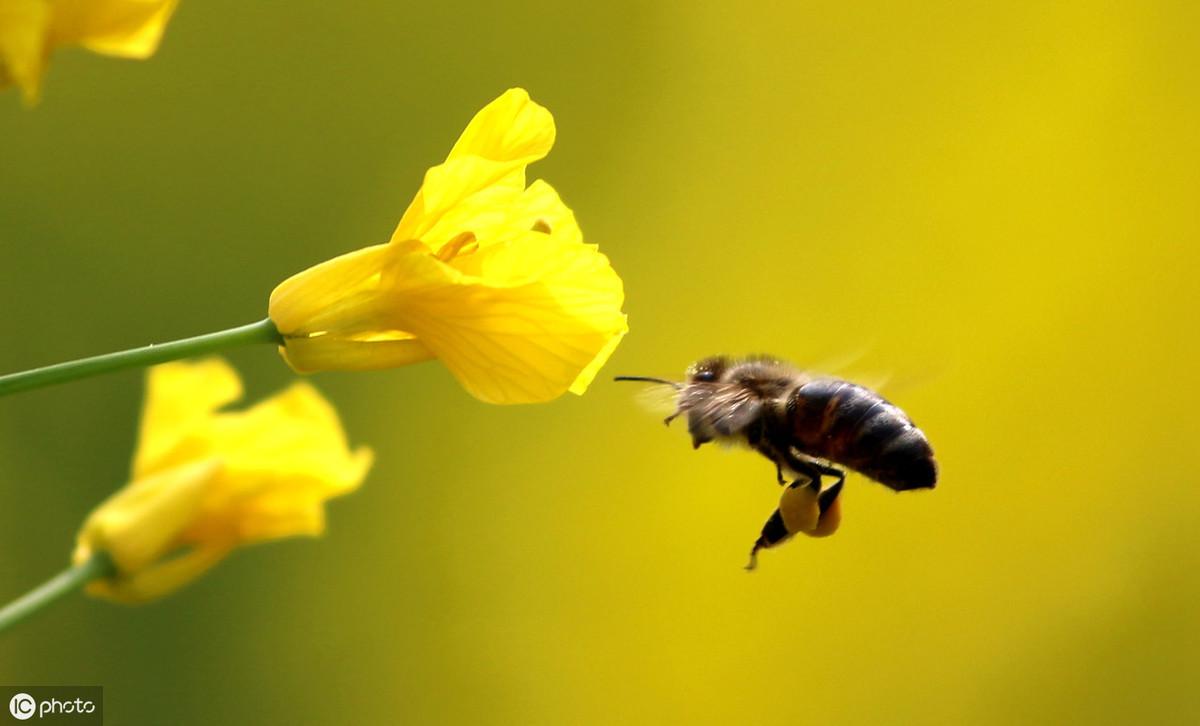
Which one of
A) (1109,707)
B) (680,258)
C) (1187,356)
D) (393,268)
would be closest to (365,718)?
(680,258)

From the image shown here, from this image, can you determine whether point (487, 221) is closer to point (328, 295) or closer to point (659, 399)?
point (328, 295)

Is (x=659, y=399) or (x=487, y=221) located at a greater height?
(x=487, y=221)

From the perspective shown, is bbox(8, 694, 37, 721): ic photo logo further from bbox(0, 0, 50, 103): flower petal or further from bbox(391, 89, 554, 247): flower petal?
bbox(0, 0, 50, 103): flower petal

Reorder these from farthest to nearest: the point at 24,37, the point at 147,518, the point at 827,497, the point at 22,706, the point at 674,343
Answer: the point at 674,343 < the point at 22,706 < the point at 827,497 < the point at 147,518 < the point at 24,37

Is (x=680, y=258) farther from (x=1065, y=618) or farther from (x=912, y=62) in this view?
(x=1065, y=618)

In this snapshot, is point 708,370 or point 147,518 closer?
point 147,518

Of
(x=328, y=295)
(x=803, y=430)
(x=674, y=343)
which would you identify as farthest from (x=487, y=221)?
(x=674, y=343)

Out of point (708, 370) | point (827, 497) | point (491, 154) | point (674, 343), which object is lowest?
point (827, 497)

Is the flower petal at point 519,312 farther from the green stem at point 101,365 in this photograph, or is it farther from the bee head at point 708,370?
the bee head at point 708,370
